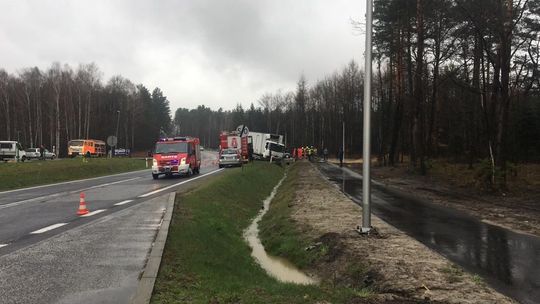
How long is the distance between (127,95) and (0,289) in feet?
402

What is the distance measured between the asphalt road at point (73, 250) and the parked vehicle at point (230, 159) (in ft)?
98.3

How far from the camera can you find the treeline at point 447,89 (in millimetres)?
22875

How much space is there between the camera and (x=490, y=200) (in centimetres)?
1994

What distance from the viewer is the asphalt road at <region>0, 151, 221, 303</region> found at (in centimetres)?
650

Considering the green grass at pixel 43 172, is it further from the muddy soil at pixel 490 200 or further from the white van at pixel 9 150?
the muddy soil at pixel 490 200

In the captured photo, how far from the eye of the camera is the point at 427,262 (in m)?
8.55

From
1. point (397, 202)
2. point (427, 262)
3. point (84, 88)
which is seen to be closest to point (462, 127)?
point (397, 202)

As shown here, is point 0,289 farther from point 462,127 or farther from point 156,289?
point 462,127

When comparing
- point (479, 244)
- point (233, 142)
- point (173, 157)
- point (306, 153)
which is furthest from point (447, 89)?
point (479, 244)

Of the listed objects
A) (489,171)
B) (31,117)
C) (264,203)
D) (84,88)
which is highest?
(84,88)

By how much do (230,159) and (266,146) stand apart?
44.3ft

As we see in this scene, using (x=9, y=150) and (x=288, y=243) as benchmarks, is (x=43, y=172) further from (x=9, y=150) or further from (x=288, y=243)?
(x=288, y=243)

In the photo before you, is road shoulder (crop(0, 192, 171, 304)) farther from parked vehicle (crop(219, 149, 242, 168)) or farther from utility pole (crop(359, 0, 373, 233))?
parked vehicle (crop(219, 149, 242, 168))

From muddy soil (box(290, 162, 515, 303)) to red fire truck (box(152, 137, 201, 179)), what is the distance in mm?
18444
